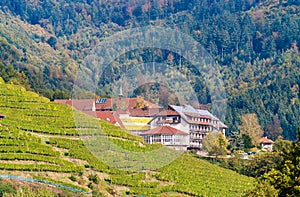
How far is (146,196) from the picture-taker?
50469mm

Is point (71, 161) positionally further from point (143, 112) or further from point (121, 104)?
point (121, 104)

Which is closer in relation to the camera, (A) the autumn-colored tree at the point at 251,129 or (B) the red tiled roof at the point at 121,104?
(B) the red tiled roof at the point at 121,104

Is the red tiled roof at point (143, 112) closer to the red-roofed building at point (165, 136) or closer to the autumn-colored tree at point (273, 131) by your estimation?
the red-roofed building at point (165, 136)

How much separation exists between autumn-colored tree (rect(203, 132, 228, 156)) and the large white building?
71 centimetres

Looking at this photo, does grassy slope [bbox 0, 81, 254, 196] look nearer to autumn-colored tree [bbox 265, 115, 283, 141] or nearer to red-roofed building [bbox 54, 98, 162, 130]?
red-roofed building [bbox 54, 98, 162, 130]

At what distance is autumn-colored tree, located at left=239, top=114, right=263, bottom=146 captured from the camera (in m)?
90.6

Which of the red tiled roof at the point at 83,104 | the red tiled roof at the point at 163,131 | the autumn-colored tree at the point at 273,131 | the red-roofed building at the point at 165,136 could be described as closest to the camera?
the red tiled roof at the point at 83,104

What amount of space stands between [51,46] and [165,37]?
4652 inches

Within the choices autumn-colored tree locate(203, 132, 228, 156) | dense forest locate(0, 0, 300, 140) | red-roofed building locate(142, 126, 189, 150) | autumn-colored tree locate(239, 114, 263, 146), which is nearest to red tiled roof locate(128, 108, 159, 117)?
red-roofed building locate(142, 126, 189, 150)

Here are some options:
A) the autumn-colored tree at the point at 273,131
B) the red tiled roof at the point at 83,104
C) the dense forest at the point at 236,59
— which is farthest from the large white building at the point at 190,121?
the autumn-colored tree at the point at 273,131

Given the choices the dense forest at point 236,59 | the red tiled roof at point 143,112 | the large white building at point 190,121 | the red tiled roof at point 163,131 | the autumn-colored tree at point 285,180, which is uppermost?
the dense forest at point 236,59

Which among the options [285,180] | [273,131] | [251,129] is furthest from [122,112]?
[273,131]

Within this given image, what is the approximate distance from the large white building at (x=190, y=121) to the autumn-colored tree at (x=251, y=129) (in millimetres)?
10991

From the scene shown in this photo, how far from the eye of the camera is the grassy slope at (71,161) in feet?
162
